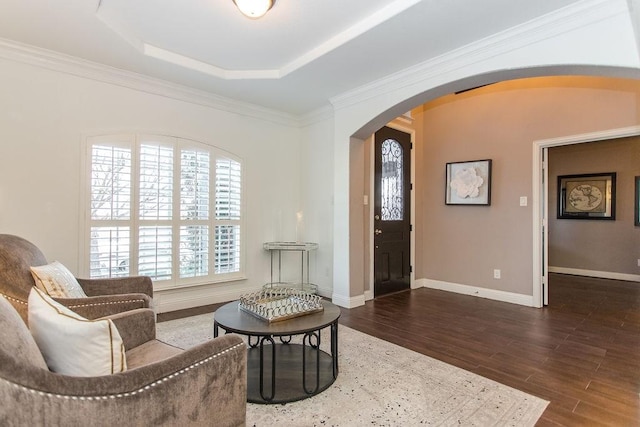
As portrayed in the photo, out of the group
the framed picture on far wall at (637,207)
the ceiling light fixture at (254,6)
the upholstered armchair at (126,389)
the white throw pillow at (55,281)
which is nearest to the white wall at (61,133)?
the white throw pillow at (55,281)

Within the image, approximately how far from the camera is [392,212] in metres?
5.18

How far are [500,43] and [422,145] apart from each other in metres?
2.80

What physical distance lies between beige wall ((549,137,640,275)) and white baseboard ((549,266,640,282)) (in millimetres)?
56

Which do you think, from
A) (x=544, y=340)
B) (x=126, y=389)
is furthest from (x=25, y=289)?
(x=544, y=340)

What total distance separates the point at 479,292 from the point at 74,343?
4.97 metres

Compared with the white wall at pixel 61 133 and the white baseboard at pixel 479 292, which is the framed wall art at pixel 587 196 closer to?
the white baseboard at pixel 479 292

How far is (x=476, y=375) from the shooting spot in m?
2.46

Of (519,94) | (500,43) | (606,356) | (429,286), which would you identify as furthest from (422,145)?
(606,356)

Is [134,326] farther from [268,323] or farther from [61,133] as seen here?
[61,133]

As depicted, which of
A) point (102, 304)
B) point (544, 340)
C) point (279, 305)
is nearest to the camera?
point (102, 304)

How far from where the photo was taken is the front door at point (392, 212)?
4949 mm

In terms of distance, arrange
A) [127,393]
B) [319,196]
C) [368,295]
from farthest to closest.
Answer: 1. [319,196]
2. [368,295]
3. [127,393]

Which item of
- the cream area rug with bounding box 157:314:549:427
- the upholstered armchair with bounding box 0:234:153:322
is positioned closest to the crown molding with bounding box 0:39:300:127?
the upholstered armchair with bounding box 0:234:153:322

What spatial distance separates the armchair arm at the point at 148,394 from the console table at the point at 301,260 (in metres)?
3.22
